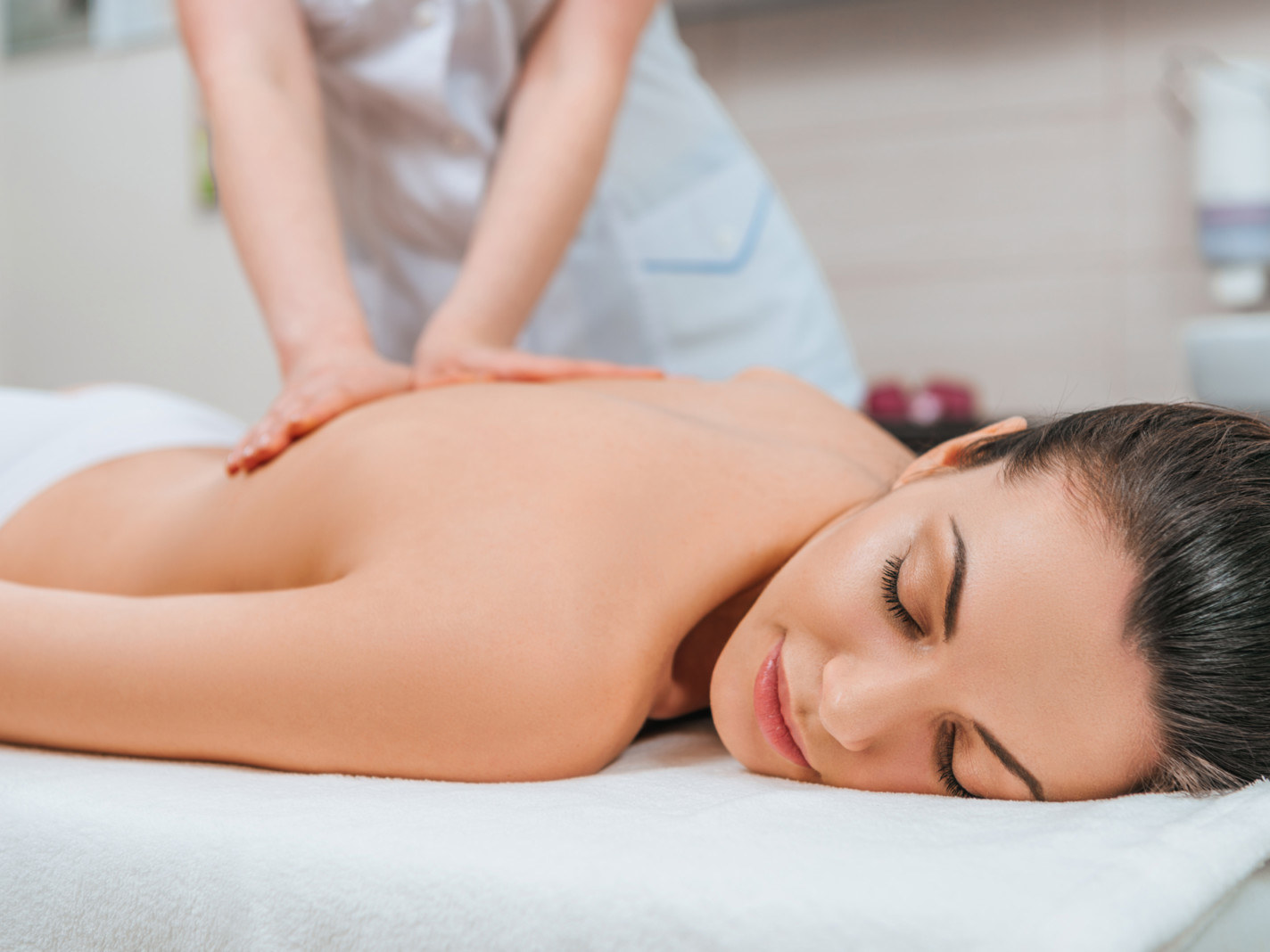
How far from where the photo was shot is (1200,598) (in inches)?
29.0

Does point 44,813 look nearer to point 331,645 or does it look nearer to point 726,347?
point 331,645

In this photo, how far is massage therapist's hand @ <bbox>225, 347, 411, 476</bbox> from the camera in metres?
1.10

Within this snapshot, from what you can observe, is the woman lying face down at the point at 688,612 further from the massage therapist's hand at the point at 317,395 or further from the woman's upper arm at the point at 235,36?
the woman's upper arm at the point at 235,36

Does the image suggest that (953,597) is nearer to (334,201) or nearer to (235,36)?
(334,201)

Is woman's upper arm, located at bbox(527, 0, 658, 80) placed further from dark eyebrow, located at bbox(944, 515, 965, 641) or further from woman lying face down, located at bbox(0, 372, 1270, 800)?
dark eyebrow, located at bbox(944, 515, 965, 641)

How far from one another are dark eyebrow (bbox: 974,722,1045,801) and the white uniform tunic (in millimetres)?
1091

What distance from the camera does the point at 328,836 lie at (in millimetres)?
651

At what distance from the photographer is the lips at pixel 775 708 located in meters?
0.86

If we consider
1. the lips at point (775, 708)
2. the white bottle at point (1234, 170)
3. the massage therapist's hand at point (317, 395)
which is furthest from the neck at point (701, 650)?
the white bottle at point (1234, 170)

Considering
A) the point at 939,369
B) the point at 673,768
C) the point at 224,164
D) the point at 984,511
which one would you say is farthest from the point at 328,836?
the point at 939,369

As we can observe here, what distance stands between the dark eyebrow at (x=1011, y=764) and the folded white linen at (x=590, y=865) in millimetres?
23

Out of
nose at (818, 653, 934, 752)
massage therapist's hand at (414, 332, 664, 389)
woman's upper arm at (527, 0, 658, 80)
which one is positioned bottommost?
nose at (818, 653, 934, 752)

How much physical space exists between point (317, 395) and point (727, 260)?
0.89 meters

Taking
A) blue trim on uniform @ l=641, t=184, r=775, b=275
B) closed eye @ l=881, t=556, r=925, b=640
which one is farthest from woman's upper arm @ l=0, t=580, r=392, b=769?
blue trim on uniform @ l=641, t=184, r=775, b=275
